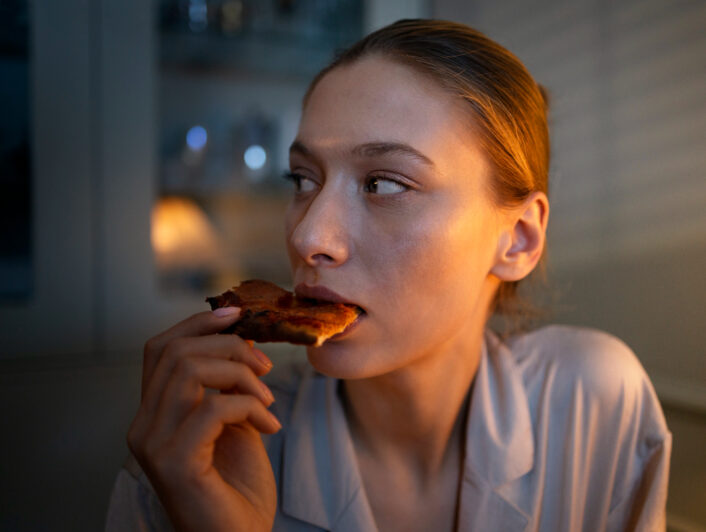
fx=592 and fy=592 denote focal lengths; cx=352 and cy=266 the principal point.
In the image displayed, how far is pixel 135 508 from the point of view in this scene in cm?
91

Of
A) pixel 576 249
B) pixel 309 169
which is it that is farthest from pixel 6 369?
pixel 576 249

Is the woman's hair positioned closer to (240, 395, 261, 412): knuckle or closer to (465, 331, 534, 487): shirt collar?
(465, 331, 534, 487): shirt collar

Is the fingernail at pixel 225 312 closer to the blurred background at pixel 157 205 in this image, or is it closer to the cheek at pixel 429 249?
the cheek at pixel 429 249

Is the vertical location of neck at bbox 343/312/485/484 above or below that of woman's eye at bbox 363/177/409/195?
Result: below

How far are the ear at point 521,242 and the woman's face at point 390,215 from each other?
11 cm

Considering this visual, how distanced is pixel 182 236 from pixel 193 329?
1321 mm

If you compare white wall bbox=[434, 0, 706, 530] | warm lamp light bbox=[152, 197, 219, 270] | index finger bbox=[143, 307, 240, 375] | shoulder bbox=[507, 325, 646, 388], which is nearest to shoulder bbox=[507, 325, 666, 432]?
shoulder bbox=[507, 325, 646, 388]

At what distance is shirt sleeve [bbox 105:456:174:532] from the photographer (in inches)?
35.6

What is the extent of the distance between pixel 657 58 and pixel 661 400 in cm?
85

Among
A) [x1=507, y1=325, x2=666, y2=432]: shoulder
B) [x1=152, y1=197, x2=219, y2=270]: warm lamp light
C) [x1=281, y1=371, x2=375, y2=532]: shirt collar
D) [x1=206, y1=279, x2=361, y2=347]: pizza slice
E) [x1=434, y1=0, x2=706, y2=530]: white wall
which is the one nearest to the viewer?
[x1=206, y1=279, x2=361, y2=347]: pizza slice

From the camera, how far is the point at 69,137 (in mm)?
1783

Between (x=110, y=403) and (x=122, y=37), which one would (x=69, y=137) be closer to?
(x=122, y=37)

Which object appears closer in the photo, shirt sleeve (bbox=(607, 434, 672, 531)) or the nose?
the nose

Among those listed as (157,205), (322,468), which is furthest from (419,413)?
(157,205)
